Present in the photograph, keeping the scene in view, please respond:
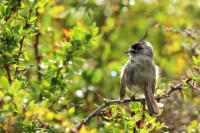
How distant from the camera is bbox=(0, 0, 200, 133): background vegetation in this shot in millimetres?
4328

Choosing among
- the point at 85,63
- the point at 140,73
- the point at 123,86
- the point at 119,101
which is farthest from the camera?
the point at 85,63

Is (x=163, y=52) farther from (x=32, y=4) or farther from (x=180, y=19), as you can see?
(x=32, y=4)

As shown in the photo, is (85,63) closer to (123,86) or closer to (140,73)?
(140,73)

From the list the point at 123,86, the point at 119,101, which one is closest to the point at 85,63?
the point at 123,86

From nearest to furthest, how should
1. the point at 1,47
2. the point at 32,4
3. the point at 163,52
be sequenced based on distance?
the point at 1,47, the point at 32,4, the point at 163,52

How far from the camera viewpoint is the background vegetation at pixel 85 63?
4.33m

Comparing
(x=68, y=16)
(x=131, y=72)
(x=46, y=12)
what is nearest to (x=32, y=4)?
(x=131, y=72)

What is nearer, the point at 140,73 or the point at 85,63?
the point at 140,73

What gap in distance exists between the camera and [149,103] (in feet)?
16.9

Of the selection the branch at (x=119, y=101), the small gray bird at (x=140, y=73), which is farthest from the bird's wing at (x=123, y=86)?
the branch at (x=119, y=101)

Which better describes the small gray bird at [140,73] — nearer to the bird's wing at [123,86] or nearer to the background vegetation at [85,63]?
the bird's wing at [123,86]

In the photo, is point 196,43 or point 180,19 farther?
point 180,19

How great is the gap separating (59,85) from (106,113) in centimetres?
129

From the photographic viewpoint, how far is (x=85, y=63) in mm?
7883
